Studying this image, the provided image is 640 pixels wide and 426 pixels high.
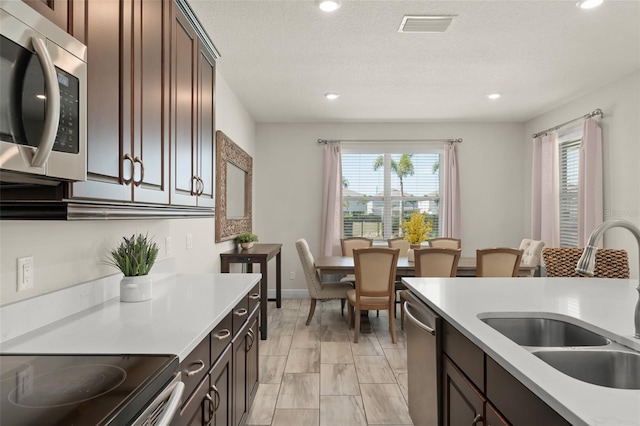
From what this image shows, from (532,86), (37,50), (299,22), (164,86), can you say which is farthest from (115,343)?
(532,86)

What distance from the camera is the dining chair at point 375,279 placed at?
12.8 feet

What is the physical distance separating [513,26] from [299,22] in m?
1.54

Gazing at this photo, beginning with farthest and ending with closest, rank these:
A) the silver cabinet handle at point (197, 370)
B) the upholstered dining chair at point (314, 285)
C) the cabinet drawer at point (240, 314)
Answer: the upholstered dining chair at point (314, 285) < the cabinet drawer at point (240, 314) < the silver cabinet handle at point (197, 370)

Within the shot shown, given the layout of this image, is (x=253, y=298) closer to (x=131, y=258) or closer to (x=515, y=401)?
(x=131, y=258)

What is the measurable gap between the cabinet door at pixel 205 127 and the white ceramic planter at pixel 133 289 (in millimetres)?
575

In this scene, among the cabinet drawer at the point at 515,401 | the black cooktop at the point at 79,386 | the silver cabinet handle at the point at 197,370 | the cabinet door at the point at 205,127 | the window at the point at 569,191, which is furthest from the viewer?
the window at the point at 569,191

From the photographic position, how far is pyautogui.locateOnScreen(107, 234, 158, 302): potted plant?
1.84 meters

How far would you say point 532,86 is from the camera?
428cm

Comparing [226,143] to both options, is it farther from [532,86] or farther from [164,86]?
[532,86]

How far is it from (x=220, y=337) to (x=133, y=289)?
20.2 inches

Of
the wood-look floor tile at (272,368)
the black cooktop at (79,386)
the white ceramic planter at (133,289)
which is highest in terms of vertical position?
the white ceramic planter at (133,289)

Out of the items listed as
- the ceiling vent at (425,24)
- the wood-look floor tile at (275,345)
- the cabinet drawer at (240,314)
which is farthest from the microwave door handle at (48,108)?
the wood-look floor tile at (275,345)

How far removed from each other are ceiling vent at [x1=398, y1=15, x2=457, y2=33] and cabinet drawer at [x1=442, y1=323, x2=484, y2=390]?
2.10 m

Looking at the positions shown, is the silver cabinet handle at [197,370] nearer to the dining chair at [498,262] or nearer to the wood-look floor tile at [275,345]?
the wood-look floor tile at [275,345]
